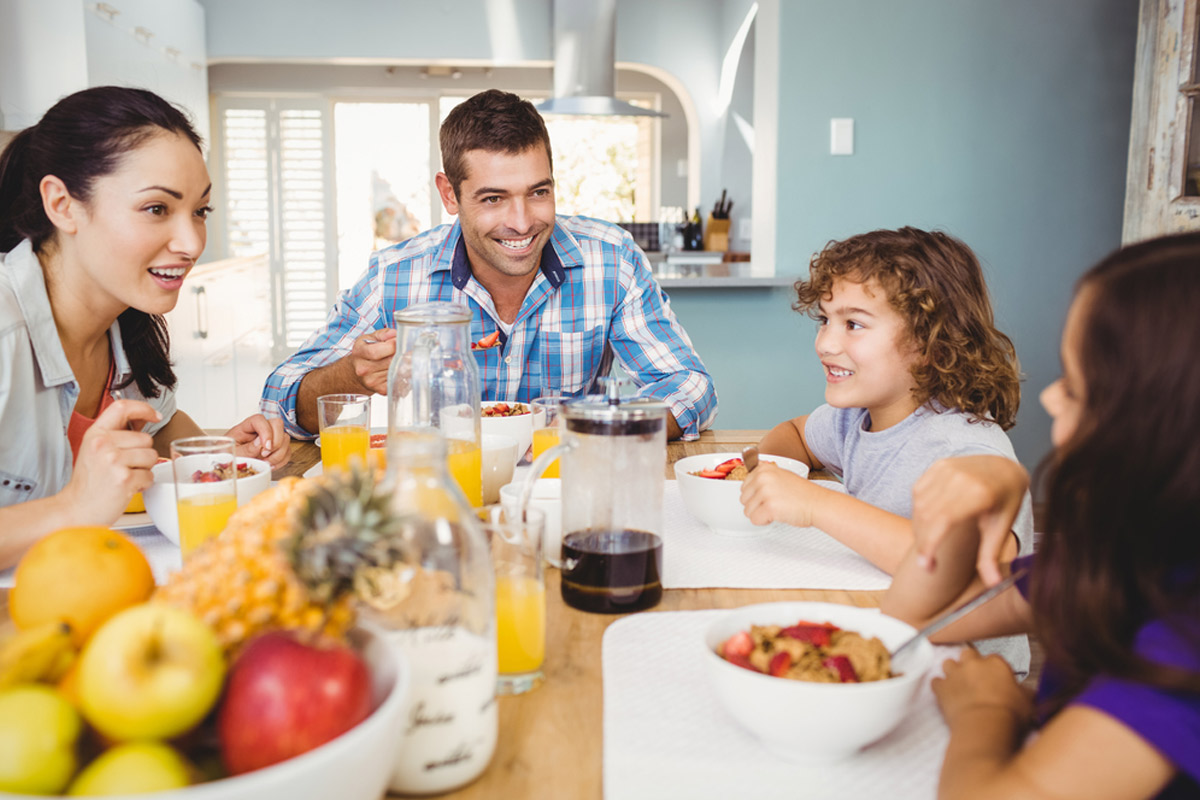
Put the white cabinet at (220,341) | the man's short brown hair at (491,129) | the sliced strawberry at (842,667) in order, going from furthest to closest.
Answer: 1. the white cabinet at (220,341)
2. the man's short brown hair at (491,129)
3. the sliced strawberry at (842,667)

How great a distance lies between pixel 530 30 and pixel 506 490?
411cm

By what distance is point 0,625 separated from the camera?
0.86 metres

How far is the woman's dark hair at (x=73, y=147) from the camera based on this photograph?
136cm

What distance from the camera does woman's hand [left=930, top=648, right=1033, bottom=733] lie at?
2.19ft

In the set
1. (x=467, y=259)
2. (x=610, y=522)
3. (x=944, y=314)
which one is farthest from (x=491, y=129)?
(x=610, y=522)

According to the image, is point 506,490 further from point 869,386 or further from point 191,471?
point 869,386

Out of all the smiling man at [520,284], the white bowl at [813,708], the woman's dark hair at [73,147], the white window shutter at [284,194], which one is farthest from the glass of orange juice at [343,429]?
the white window shutter at [284,194]

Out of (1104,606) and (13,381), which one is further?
(13,381)

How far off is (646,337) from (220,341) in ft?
9.98

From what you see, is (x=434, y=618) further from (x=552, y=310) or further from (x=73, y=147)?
(x=552, y=310)

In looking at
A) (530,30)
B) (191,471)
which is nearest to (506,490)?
(191,471)

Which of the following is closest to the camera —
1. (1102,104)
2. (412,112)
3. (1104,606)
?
(1104,606)

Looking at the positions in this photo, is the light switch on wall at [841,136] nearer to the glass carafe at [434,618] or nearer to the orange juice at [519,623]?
the orange juice at [519,623]

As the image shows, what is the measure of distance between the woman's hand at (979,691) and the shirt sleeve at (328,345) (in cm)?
130
